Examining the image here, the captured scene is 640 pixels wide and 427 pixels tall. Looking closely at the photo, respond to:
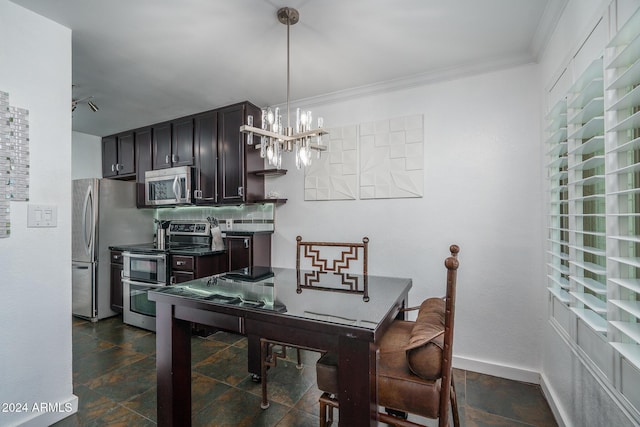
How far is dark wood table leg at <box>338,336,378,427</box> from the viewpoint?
1.08 metres

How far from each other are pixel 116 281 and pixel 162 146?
176cm

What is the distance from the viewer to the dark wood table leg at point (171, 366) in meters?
1.52

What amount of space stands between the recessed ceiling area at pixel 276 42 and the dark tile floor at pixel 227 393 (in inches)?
96.8

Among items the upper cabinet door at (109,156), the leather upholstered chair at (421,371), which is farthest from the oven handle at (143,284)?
the leather upholstered chair at (421,371)

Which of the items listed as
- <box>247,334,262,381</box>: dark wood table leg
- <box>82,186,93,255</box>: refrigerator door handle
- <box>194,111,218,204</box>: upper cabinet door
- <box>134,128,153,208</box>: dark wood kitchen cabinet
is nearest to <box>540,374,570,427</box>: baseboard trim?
<box>247,334,262,381</box>: dark wood table leg

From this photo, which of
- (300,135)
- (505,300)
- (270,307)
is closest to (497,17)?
(300,135)

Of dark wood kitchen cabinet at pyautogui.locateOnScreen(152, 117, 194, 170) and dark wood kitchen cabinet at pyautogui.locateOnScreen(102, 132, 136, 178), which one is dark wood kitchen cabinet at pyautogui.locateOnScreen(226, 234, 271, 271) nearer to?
dark wood kitchen cabinet at pyautogui.locateOnScreen(152, 117, 194, 170)

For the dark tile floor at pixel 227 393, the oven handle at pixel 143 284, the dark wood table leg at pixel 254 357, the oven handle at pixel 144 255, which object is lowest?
the dark tile floor at pixel 227 393

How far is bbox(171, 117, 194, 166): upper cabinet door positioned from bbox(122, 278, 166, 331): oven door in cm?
144

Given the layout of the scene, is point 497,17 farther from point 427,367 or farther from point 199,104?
point 199,104

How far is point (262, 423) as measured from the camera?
69.6 inches

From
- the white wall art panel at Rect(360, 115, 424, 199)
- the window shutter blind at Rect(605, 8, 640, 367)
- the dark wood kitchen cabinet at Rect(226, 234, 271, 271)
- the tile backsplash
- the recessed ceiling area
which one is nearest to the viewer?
the window shutter blind at Rect(605, 8, 640, 367)

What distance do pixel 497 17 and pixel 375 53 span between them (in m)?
0.80

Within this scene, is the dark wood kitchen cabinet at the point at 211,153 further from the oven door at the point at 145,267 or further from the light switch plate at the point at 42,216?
the light switch plate at the point at 42,216
